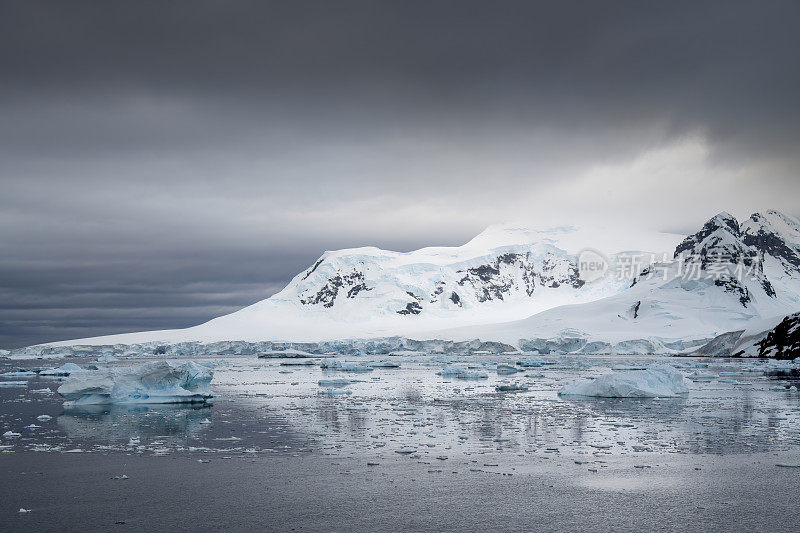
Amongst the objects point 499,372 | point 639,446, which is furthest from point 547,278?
point 639,446

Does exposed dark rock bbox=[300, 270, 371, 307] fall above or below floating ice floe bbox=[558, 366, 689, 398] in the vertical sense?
above

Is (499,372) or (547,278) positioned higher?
(547,278)

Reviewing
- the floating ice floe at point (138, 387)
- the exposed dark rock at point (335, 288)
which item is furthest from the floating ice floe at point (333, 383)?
the exposed dark rock at point (335, 288)

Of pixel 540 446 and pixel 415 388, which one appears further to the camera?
pixel 415 388

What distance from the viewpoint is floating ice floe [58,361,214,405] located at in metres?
19.9

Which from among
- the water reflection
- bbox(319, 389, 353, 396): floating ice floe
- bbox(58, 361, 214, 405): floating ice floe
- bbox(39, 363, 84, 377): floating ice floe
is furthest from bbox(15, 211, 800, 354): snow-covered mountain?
the water reflection

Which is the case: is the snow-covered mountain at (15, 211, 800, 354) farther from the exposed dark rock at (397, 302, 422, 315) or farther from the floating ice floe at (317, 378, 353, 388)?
the floating ice floe at (317, 378, 353, 388)

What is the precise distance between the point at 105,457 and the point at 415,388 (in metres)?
16.8

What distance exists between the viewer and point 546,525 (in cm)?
686

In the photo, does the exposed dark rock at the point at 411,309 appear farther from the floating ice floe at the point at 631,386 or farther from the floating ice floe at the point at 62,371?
the floating ice floe at the point at 631,386

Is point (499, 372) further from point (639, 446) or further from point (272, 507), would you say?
point (272, 507)

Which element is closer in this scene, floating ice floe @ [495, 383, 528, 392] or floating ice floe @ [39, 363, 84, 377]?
floating ice floe @ [495, 383, 528, 392]

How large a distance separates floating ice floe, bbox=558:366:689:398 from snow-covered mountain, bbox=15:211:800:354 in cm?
4605

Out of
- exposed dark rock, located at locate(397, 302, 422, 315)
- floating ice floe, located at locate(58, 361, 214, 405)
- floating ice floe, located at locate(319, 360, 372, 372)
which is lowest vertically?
floating ice floe, located at locate(319, 360, 372, 372)
